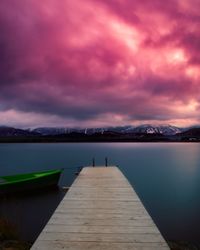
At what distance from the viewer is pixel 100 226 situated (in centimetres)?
611

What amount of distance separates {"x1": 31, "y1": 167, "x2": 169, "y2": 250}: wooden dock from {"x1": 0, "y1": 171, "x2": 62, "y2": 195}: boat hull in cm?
1066

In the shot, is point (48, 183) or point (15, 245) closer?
point (15, 245)

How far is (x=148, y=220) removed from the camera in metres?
6.50

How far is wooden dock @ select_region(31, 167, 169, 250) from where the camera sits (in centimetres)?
502

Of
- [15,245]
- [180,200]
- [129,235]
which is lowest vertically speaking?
[180,200]

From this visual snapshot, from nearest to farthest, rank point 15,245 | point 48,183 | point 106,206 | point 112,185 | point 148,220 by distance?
point 148,220 < point 15,245 < point 106,206 < point 112,185 < point 48,183

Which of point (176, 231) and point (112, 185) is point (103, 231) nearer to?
point (112, 185)

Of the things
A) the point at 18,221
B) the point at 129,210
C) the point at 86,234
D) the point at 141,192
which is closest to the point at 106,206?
the point at 129,210

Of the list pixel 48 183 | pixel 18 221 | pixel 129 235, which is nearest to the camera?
pixel 129 235

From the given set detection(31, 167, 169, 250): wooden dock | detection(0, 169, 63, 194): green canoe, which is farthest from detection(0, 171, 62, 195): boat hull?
detection(31, 167, 169, 250): wooden dock

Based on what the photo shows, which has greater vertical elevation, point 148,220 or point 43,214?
point 148,220

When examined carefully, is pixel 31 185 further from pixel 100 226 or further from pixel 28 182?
pixel 100 226

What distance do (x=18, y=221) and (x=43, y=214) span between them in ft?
5.96

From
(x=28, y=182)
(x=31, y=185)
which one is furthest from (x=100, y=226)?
(x=31, y=185)
